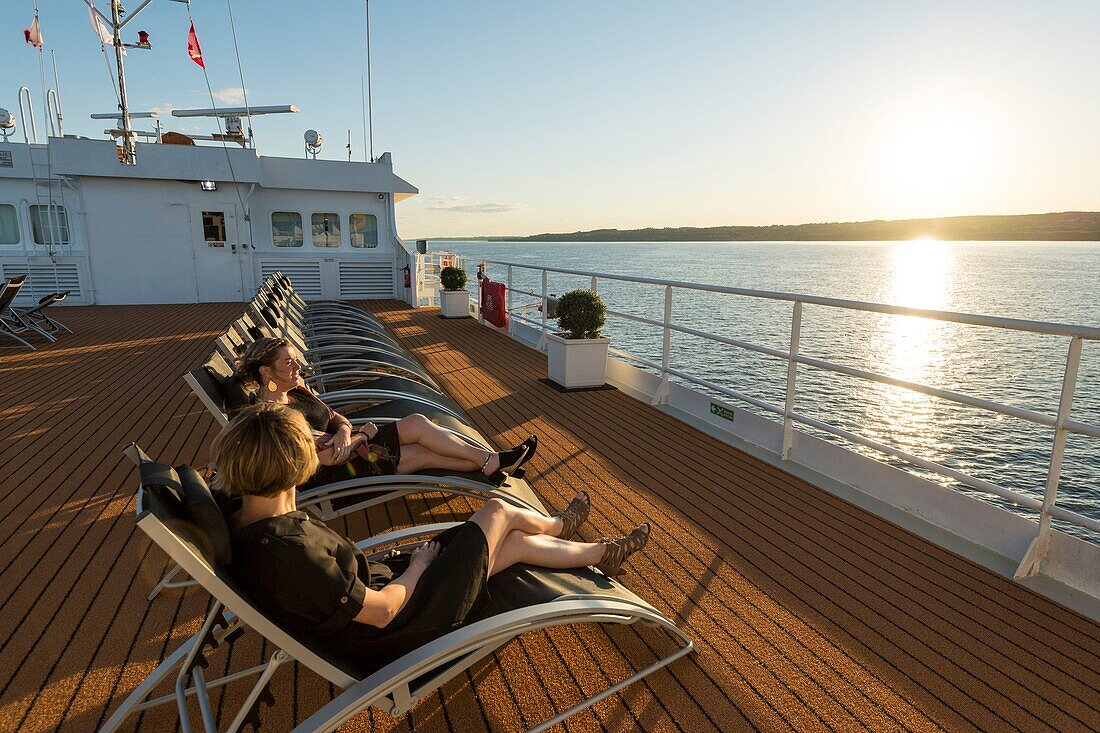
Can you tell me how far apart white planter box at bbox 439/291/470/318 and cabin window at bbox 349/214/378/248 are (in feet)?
10.7

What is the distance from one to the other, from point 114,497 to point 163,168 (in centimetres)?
986

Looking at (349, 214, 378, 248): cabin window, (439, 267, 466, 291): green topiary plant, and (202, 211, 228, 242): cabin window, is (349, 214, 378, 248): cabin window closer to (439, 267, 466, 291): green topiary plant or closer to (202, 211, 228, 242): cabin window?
(202, 211, 228, 242): cabin window

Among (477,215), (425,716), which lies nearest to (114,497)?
(425,716)

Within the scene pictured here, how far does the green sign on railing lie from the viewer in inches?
173

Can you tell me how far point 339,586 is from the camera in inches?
55.1

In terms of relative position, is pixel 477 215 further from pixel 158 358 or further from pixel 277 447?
pixel 277 447

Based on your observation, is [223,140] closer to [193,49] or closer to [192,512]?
[193,49]

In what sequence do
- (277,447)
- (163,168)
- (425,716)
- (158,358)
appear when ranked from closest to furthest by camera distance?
(277,447) → (425,716) → (158,358) → (163,168)

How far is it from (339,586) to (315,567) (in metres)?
0.07

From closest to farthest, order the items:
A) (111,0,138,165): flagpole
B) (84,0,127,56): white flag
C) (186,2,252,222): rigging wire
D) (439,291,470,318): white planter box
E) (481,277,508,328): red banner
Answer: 1. (111,0,138,165): flagpole
2. (481,277,508,328): red banner
3. (84,0,127,56): white flag
4. (439,291,470,318): white planter box
5. (186,2,252,222): rigging wire

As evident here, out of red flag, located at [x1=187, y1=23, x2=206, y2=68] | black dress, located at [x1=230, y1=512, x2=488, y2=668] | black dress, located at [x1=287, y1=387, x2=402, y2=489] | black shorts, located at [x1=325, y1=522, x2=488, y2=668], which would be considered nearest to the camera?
black dress, located at [x1=230, y1=512, x2=488, y2=668]

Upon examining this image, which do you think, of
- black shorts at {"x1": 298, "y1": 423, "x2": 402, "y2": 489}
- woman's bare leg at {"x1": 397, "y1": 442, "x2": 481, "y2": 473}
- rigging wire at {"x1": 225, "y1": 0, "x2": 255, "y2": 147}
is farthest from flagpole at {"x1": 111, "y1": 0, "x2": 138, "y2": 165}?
woman's bare leg at {"x1": 397, "y1": 442, "x2": 481, "y2": 473}

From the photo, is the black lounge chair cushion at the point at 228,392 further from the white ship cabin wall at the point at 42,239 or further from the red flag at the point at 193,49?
the red flag at the point at 193,49

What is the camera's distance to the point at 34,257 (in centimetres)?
1115
